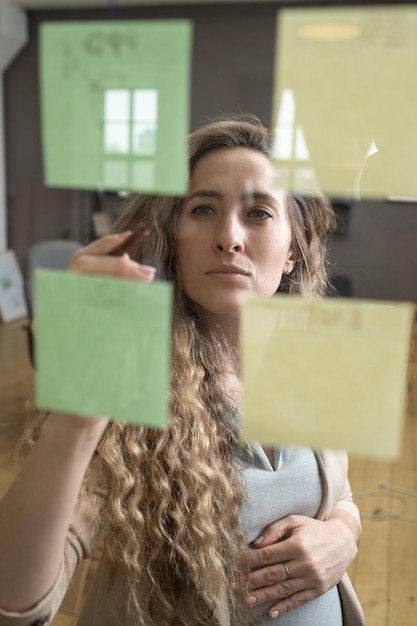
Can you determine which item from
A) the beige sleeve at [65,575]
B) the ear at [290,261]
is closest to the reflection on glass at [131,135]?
the ear at [290,261]

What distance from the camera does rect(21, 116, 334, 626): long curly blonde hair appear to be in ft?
1.66

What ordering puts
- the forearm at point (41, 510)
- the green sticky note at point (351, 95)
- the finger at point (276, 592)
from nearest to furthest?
the green sticky note at point (351, 95)
the forearm at point (41, 510)
the finger at point (276, 592)

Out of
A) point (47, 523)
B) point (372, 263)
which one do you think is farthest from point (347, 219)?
point (47, 523)

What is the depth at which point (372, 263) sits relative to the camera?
1.29 ft

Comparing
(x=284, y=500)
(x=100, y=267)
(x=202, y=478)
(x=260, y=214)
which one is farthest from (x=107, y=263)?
(x=284, y=500)

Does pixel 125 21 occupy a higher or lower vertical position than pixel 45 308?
higher

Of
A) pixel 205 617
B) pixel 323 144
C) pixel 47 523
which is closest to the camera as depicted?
pixel 323 144

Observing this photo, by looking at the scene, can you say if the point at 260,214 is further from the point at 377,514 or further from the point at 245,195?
the point at 377,514

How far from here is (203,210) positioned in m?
0.41

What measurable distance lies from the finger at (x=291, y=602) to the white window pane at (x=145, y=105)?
477mm

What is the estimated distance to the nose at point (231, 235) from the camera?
400mm

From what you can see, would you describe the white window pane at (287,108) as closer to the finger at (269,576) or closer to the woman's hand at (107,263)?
the woman's hand at (107,263)

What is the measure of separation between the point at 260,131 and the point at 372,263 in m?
0.11

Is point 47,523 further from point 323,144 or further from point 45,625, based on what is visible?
point 323,144
